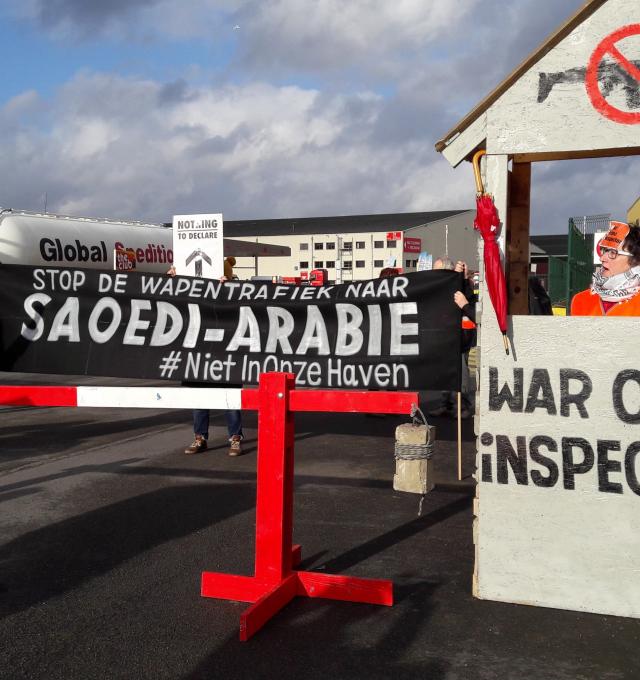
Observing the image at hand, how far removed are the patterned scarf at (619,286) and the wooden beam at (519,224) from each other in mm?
489

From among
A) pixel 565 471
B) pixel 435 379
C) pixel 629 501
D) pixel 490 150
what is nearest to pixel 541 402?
pixel 565 471

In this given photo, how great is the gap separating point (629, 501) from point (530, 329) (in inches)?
A: 43.0

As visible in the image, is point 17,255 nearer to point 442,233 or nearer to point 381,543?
point 381,543

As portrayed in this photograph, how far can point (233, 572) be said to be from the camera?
491cm

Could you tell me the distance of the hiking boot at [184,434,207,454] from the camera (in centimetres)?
858

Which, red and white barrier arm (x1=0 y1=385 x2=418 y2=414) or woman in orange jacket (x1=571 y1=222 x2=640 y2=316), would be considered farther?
woman in orange jacket (x1=571 y1=222 x2=640 y2=316)

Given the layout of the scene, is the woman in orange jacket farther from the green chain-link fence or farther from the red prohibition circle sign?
the green chain-link fence

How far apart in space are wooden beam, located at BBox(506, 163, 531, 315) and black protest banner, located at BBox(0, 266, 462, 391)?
40cm

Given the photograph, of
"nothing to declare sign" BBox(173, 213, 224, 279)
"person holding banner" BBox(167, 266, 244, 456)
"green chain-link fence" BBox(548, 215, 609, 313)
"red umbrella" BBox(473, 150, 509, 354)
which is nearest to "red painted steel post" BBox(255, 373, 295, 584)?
"red umbrella" BBox(473, 150, 509, 354)

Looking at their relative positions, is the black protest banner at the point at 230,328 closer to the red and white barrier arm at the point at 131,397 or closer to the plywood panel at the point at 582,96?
the red and white barrier arm at the point at 131,397

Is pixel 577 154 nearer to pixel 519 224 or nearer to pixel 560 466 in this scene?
pixel 519 224

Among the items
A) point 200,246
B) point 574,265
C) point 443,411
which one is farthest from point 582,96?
point 574,265

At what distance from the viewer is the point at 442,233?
94.1 meters

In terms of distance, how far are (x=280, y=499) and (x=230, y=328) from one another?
1.63 metres
